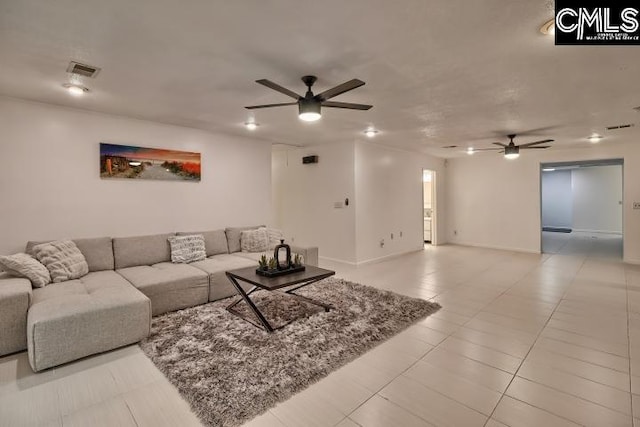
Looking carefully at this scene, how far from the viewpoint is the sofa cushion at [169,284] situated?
10.7ft

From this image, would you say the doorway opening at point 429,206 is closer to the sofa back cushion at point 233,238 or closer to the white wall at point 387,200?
A: the white wall at point 387,200

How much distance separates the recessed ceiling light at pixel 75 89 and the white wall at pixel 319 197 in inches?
157

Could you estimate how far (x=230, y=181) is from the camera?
522 cm

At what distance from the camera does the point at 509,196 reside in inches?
297

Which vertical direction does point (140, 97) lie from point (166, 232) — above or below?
above

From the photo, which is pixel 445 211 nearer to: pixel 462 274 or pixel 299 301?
pixel 462 274

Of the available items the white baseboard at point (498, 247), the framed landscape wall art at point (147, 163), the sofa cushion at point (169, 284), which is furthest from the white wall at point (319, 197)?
the white baseboard at point (498, 247)

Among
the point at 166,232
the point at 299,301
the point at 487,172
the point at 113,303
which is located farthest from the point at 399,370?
the point at 487,172

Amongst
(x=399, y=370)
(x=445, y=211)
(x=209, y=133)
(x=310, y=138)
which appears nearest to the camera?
(x=399, y=370)

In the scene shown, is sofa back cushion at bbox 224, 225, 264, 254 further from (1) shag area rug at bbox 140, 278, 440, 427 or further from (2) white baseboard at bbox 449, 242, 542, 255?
(2) white baseboard at bbox 449, 242, 542, 255

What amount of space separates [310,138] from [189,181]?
2248mm

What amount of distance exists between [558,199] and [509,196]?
4904 mm

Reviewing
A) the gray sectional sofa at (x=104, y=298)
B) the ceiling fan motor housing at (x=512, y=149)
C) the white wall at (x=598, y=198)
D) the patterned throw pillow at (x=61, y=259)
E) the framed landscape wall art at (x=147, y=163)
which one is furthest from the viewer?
the white wall at (x=598, y=198)

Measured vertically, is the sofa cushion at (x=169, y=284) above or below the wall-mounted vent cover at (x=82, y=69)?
below
